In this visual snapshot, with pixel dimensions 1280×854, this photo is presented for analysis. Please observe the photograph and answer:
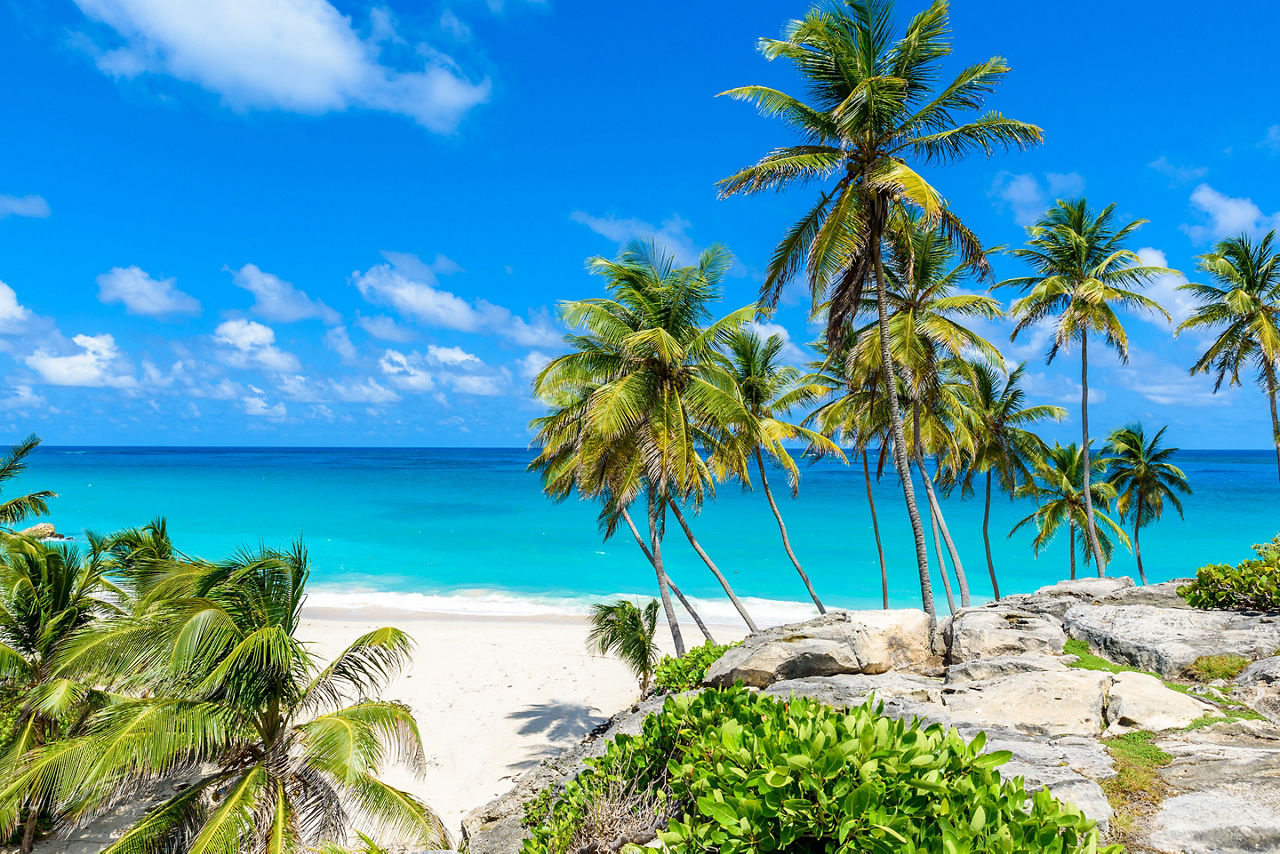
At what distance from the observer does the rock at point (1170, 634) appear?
26.9 feet

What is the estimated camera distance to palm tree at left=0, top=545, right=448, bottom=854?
6.70 meters

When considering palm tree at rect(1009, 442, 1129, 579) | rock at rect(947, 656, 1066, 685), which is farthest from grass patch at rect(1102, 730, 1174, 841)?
palm tree at rect(1009, 442, 1129, 579)

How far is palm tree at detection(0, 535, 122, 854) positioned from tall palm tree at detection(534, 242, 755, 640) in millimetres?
8638

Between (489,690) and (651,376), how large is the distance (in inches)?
384

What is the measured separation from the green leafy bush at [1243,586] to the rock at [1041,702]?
174 inches

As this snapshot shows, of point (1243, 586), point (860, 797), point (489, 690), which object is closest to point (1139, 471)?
point (1243, 586)

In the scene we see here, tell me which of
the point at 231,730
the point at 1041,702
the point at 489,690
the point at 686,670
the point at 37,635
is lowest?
the point at 489,690

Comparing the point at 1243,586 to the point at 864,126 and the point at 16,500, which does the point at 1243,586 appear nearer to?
the point at 864,126

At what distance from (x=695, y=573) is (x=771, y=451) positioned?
2169cm

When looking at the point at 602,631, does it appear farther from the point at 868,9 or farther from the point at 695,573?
the point at 695,573

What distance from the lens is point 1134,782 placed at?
4.52 m

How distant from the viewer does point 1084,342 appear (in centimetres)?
1853

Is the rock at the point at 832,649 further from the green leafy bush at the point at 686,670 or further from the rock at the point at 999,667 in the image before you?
the rock at the point at 999,667

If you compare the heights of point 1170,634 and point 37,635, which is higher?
point 1170,634
